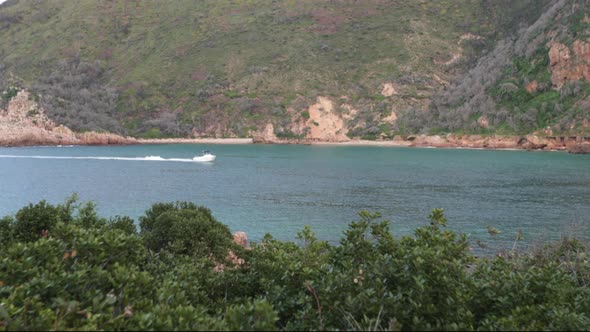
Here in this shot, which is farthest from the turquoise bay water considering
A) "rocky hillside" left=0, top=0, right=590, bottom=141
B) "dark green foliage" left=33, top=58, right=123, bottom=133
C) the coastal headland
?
"dark green foliage" left=33, top=58, right=123, bottom=133

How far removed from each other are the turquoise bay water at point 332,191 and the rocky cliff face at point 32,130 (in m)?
42.1

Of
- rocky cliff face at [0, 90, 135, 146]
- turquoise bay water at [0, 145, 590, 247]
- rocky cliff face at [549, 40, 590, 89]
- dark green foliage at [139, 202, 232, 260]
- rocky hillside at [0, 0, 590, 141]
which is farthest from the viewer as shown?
rocky hillside at [0, 0, 590, 141]

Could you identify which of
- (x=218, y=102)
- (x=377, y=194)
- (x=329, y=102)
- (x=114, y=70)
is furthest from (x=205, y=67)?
(x=377, y=194)

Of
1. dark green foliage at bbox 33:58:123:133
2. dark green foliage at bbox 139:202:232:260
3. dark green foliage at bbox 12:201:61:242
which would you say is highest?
dark green foliage at bbox 33:58:123:133

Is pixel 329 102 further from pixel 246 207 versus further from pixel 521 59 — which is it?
pixel 246 207

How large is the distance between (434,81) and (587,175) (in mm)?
75754

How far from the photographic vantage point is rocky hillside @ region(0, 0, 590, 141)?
10612 cm

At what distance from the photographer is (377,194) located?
3628 centimetres

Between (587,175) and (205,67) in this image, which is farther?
(205,67)

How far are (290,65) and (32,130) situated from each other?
2556 inches

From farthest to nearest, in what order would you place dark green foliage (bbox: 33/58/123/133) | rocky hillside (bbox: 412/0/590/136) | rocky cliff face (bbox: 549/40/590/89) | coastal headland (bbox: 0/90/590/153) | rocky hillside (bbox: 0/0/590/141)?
dark green foliage (bbox: 33/58/123/133), rocky hillside (bbox: 0/0/590/141), coastal headland (bbox: 0/90/590/153), rocky cliff face (bbox: 549/40/590/89), rocky hillside (bbox: 412/0/590/136)

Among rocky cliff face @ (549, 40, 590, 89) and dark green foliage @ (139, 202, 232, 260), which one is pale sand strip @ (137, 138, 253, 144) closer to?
rocky cliff face @ (549, 40, 590, 89)

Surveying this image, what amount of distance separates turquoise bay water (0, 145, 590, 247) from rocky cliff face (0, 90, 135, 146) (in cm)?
4207

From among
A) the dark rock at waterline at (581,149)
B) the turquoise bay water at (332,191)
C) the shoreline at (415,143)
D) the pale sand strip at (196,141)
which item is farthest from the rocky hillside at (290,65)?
the turquoise bay water at (332,191)
